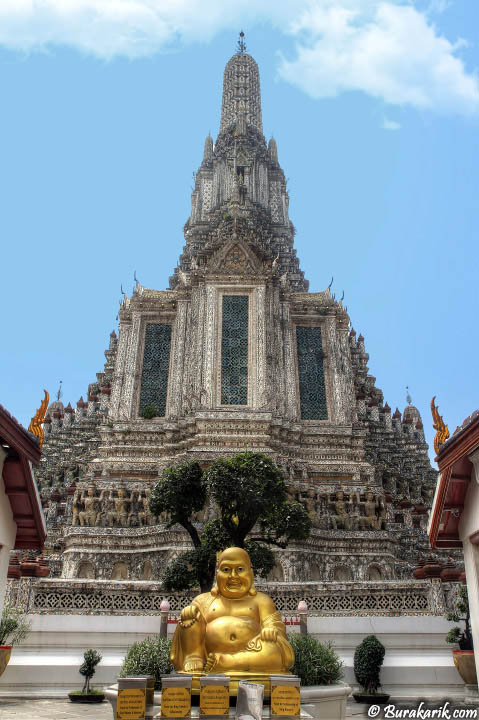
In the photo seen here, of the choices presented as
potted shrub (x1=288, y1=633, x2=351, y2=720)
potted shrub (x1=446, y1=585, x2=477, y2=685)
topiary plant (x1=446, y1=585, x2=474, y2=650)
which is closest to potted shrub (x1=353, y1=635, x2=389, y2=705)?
potted shrub (x1=446, y1=585, x2=477, y2=685)

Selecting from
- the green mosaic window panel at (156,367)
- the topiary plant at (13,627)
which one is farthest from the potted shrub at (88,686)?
the green mosaic window panel at (156,367)

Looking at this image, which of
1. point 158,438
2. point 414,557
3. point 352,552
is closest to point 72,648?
point 352,552

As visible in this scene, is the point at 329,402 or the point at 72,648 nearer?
the point at 72,648

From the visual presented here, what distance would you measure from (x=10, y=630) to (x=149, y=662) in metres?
3.81

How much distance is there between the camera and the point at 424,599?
14.1 metres

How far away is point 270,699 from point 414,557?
17.8m

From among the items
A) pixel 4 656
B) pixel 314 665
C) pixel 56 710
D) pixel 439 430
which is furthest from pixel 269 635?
pixel 4 656

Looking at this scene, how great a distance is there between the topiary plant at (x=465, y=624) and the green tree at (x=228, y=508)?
11.8 feet

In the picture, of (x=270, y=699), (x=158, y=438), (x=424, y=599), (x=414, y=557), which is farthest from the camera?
(x=158, y=438)

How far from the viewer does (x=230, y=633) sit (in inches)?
297

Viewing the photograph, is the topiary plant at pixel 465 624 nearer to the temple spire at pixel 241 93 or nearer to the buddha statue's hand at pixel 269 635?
the buddha statue's hand at pixel 269 635

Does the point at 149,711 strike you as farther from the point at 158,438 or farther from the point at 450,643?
the point at 158,438

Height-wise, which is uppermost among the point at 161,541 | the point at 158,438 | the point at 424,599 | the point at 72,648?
the point at 158,438

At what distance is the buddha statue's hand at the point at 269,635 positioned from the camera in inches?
292
